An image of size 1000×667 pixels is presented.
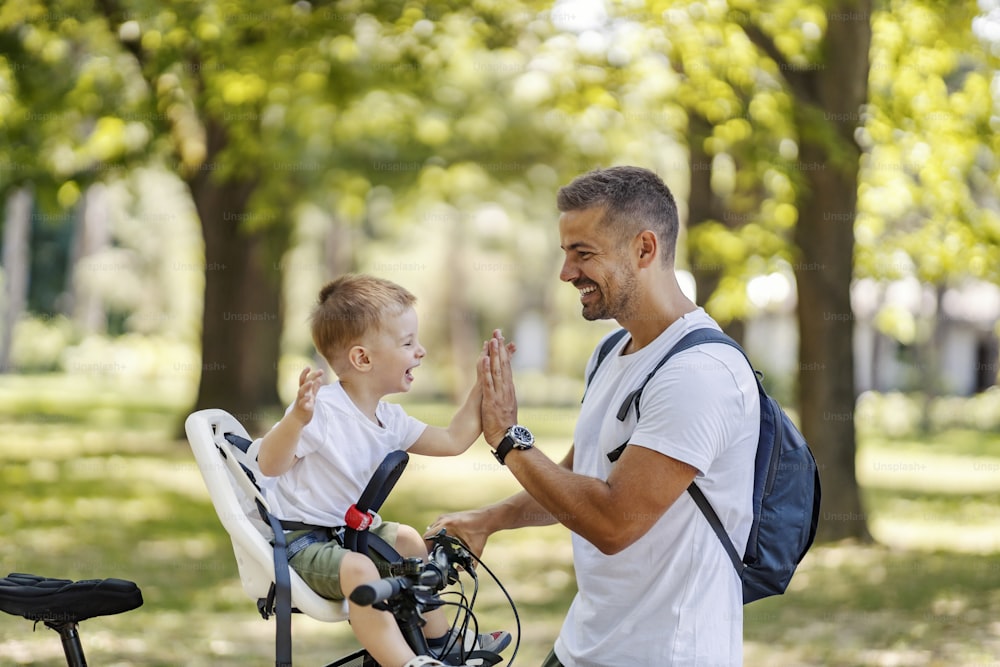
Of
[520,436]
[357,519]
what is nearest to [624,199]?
[520,436]

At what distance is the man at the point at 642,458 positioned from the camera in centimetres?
275

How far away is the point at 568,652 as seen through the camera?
3076 millimetres

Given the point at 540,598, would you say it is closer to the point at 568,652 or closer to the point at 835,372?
the point at 835,372

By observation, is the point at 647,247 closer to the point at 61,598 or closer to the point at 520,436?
the point at 520,436

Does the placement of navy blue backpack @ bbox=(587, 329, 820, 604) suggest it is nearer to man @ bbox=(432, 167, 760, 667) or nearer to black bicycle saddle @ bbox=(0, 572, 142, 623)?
man @ bbox=(432, 167, 760, 667)

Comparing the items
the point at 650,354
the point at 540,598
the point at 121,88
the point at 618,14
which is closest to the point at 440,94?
the point at 121,88

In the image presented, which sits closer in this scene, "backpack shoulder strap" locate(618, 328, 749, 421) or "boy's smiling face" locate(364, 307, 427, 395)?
"backpack shoulder strap" locate(618, 328, 749, 421)

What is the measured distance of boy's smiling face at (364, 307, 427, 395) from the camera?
308 cm

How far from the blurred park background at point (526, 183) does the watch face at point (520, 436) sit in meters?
4.54

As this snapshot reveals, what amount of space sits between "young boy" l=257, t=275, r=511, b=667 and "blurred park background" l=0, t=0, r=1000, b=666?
4.18m

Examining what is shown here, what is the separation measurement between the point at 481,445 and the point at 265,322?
6332 mm

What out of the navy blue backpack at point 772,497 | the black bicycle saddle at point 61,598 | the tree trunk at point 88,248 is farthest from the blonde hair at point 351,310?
the tree trunk at point 88,248

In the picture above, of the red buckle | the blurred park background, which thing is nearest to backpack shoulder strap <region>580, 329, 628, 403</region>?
the red buckle

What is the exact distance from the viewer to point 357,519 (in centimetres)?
288
